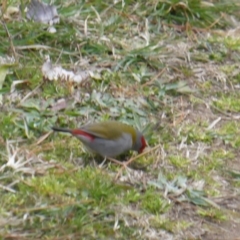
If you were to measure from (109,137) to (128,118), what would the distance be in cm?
61

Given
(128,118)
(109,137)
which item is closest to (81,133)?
(109,137)

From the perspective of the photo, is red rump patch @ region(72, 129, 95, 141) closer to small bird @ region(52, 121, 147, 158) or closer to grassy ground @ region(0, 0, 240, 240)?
small bird @ region(52, 121, 147, 158)

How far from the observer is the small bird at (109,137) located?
4730 millimetres

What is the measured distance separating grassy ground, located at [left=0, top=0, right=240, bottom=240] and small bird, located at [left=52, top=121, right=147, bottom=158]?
89 mm

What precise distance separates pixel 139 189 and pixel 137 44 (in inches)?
75.7

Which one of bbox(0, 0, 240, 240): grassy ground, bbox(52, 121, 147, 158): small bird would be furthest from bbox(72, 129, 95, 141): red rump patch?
bbox(0, 0, 240, 240): grassy ground

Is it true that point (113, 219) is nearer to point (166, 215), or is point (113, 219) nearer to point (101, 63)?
point (166, 215)

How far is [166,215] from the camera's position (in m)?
4.44

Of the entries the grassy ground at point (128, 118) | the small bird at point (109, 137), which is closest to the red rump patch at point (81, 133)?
the small bird at point (109, 137)

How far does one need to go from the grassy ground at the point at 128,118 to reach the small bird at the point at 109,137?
89 mm

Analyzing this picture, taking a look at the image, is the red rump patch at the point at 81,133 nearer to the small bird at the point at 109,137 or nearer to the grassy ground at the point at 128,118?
the small bird at the point at 109,137

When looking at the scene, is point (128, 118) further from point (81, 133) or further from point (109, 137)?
point (81, 133)

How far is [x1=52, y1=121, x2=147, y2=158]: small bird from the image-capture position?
4730 millimetres

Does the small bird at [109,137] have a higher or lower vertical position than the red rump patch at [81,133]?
lower
